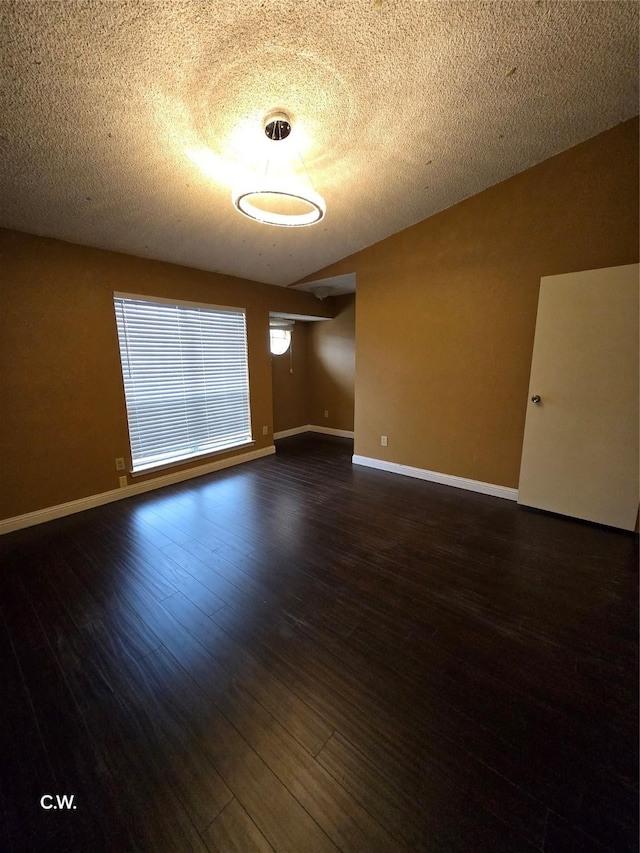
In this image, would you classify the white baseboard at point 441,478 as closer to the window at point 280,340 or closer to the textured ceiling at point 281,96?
the window at point 280,340

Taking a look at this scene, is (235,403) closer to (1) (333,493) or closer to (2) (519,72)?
(1) (333,493)

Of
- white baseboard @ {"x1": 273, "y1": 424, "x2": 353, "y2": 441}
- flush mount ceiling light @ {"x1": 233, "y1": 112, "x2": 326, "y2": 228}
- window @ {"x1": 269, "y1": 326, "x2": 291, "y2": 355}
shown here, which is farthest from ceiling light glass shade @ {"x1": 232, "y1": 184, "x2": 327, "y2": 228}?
white baseboard @ {"x1": 273, "y1": 424, "x2": 353, "y2": 441}

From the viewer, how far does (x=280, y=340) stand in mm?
5441

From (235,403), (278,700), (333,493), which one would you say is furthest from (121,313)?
(278,700)

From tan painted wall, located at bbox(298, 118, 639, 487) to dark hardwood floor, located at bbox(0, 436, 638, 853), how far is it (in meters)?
1.20

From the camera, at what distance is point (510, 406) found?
3053mm

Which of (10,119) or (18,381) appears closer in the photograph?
(10,119)

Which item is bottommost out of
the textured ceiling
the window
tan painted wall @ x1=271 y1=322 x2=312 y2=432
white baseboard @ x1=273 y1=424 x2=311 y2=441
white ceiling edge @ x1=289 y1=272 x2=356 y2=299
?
white baseboard @ x1=273 y1=424 x2=311 y2=441

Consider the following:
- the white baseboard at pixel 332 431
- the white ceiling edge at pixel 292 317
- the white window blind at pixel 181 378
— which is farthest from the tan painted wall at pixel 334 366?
the white window blind at pixel 181 378

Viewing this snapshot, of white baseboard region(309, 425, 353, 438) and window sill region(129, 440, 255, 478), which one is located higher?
window sill region(129, 440, 255, 478)

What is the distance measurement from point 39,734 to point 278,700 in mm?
870

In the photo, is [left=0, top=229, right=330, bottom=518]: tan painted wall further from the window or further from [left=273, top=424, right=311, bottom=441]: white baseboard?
[left=273, top=424, right=311, bottom=441]: white baseboard

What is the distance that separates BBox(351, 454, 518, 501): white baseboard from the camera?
317 cm

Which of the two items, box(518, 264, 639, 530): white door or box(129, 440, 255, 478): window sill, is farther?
box(129, 440, 255, 478): window sill
